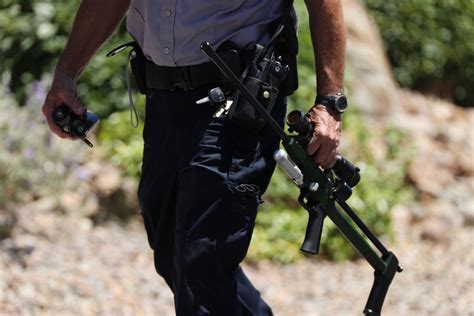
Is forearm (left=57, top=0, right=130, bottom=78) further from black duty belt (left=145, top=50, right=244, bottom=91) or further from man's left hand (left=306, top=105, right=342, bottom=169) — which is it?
man's left hand (left=306, top=105, right=342, bottom=169)

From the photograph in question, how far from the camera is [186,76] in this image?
118 inches

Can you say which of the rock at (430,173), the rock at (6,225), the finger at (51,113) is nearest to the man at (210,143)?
the finger at (51,113)

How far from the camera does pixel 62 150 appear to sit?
5531mm

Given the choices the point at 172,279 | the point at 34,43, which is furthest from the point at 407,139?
the point at 172,279

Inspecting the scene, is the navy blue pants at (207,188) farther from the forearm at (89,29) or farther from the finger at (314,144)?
the forearm at (89,29)

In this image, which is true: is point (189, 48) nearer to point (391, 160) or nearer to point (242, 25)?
point (242, 25)

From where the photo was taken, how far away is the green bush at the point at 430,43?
30.6ft

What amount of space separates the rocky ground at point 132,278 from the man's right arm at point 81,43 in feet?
4.48

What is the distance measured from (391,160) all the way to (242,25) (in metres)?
3.89

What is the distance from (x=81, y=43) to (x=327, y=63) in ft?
2.86

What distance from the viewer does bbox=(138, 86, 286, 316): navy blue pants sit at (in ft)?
9.53

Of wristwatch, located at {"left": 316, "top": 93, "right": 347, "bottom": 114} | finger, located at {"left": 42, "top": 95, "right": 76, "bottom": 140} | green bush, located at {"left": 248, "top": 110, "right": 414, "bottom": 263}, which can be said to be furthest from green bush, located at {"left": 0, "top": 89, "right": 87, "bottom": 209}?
wristwatch, located at {"left": 316, "top": 93, "right": 347, "bottom": 114}

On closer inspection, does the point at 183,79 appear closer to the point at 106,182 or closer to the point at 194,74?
the point at 194,74

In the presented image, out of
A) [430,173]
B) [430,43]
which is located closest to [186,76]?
[430,173]
